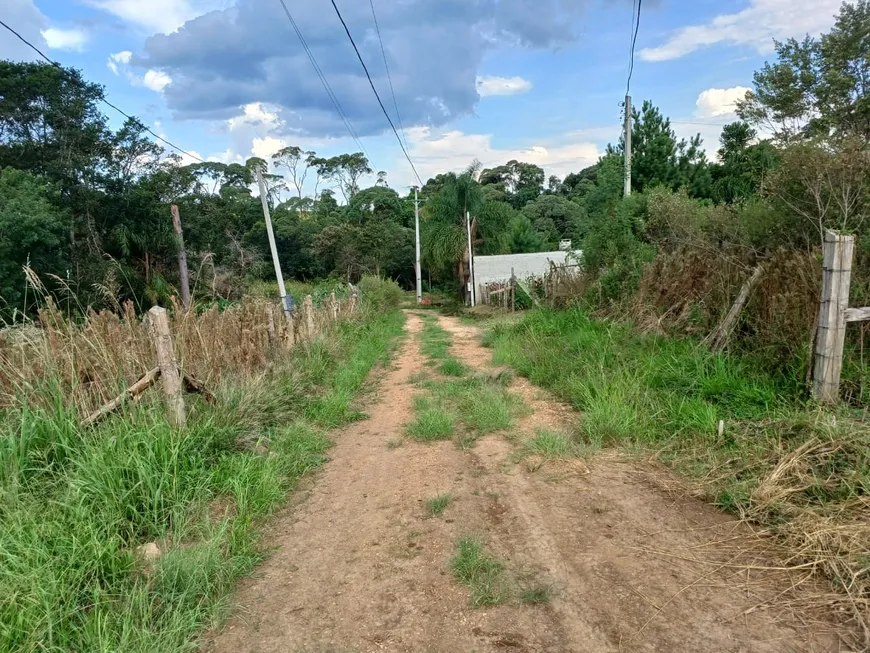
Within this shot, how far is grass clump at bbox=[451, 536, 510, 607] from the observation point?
2586mm

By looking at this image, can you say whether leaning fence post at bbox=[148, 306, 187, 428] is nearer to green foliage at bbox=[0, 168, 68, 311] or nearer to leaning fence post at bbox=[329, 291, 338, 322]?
leaning fence post at bbox=[329, 291, 338, 322]

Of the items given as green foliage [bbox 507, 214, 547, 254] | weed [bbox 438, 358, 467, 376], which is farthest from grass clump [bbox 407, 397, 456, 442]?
green foliage [bbox 507, 214, 547, 254]

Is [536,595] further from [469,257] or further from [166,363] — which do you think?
[469,257]

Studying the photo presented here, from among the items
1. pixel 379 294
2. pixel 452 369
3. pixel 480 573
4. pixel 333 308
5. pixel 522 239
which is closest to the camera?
pixel 480 573

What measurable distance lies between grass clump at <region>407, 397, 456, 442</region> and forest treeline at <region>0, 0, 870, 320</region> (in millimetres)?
2737

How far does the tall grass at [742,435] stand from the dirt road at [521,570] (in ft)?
0.82

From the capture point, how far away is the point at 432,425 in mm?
5316

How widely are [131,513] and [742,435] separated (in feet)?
14.8

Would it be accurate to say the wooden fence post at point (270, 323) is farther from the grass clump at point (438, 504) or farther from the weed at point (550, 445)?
the grass clump at point (438, 504)

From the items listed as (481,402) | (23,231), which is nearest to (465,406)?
(481,402)

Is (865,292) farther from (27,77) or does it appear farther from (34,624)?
(27,77)

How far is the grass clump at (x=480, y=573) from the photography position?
2.59 metres

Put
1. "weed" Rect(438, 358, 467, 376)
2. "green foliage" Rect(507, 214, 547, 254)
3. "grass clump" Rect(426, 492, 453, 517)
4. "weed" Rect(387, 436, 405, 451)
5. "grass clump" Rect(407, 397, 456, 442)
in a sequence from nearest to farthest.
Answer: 1. "grass clump" Rect(426, 492, 453, 517)
2. "weed" Rect(387, 436, 405, 451)
3. "grass clump" Rect(407, 397, 456, 442)
4. "weed" Rect(438, 358, 467, 376)
5. "green foliage" Rect(507, 214, 547, 254)

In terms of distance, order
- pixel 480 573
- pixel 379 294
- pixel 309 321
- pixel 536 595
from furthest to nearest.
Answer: pixel 379 294, pixel 309 321, pixel 480 573, pixel 536 595
